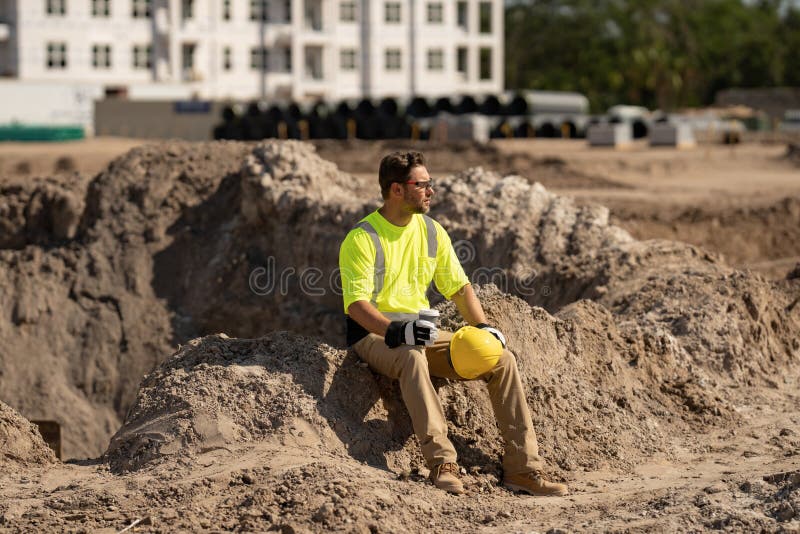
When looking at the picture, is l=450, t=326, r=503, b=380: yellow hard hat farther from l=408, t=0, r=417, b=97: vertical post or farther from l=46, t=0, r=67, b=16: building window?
l=408, t=0, r=417, b=97: vertical post

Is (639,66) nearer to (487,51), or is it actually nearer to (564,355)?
(487,51)

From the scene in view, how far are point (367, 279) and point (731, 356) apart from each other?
4114mm

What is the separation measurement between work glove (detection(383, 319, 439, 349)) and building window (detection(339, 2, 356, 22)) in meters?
57.5

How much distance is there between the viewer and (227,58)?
60.2 metres

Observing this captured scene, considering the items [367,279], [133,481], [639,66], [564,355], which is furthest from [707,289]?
[639,66]

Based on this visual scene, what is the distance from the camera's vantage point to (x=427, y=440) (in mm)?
7113

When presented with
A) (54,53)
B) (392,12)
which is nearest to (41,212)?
(54,53)

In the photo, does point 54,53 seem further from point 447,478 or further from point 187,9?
point 447,478

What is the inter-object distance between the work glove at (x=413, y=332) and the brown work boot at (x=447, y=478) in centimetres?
70

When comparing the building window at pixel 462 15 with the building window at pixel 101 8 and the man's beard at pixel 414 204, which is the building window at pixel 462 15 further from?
the man's beard at pixel 414 204

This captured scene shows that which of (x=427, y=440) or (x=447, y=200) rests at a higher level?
(x=447, y=200)

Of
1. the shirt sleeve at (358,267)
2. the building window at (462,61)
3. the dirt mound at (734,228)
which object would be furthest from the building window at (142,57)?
the shirt sleeve at (358,267)

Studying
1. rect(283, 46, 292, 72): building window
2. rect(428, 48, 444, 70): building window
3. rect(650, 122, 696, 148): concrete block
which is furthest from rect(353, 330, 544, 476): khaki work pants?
rect(428, 48, 444, 70): building window

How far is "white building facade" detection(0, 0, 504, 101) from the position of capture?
186 feet
